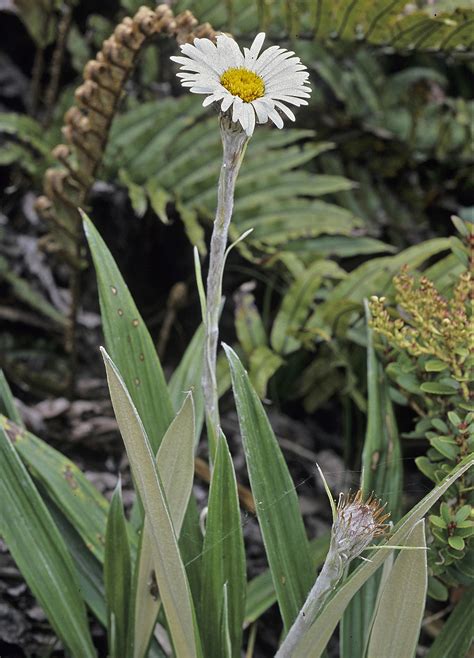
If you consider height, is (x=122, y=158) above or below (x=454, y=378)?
above

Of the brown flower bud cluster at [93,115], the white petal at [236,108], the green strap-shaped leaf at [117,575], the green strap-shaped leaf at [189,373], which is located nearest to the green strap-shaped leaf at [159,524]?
the green strap-shaped leaf at [117,575]

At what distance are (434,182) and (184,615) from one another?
1.52 metres

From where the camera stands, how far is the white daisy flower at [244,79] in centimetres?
64

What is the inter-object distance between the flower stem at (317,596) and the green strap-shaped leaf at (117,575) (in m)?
0.24

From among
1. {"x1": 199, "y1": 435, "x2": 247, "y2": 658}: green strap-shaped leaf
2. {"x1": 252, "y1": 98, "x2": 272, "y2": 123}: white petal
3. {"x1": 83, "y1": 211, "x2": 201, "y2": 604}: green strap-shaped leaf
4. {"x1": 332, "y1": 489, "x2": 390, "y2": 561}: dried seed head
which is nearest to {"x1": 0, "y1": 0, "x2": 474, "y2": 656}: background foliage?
{"x1": 83, "y1": 211, "x2": 201, "y2": 604}: green strap-shaped leaf

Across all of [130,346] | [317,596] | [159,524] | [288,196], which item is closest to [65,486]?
[130,346]

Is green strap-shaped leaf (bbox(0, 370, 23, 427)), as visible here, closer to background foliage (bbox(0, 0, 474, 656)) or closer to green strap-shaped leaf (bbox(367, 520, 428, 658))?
background foliage (bbox(0, 0, 474, 656))

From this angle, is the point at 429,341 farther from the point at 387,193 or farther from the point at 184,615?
the point at 387,193

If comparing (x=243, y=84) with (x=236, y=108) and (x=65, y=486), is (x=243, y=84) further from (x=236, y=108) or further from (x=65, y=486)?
(x=65, y=486)

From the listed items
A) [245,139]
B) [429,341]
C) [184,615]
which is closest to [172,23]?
[245,139]

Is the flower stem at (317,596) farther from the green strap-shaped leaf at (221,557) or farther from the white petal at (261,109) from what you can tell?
the white petal at (261,109)

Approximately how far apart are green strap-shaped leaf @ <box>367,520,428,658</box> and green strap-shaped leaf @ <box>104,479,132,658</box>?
1.01 ft

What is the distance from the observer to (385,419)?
1016mm

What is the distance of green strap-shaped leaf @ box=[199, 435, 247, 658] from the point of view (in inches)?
31.9
